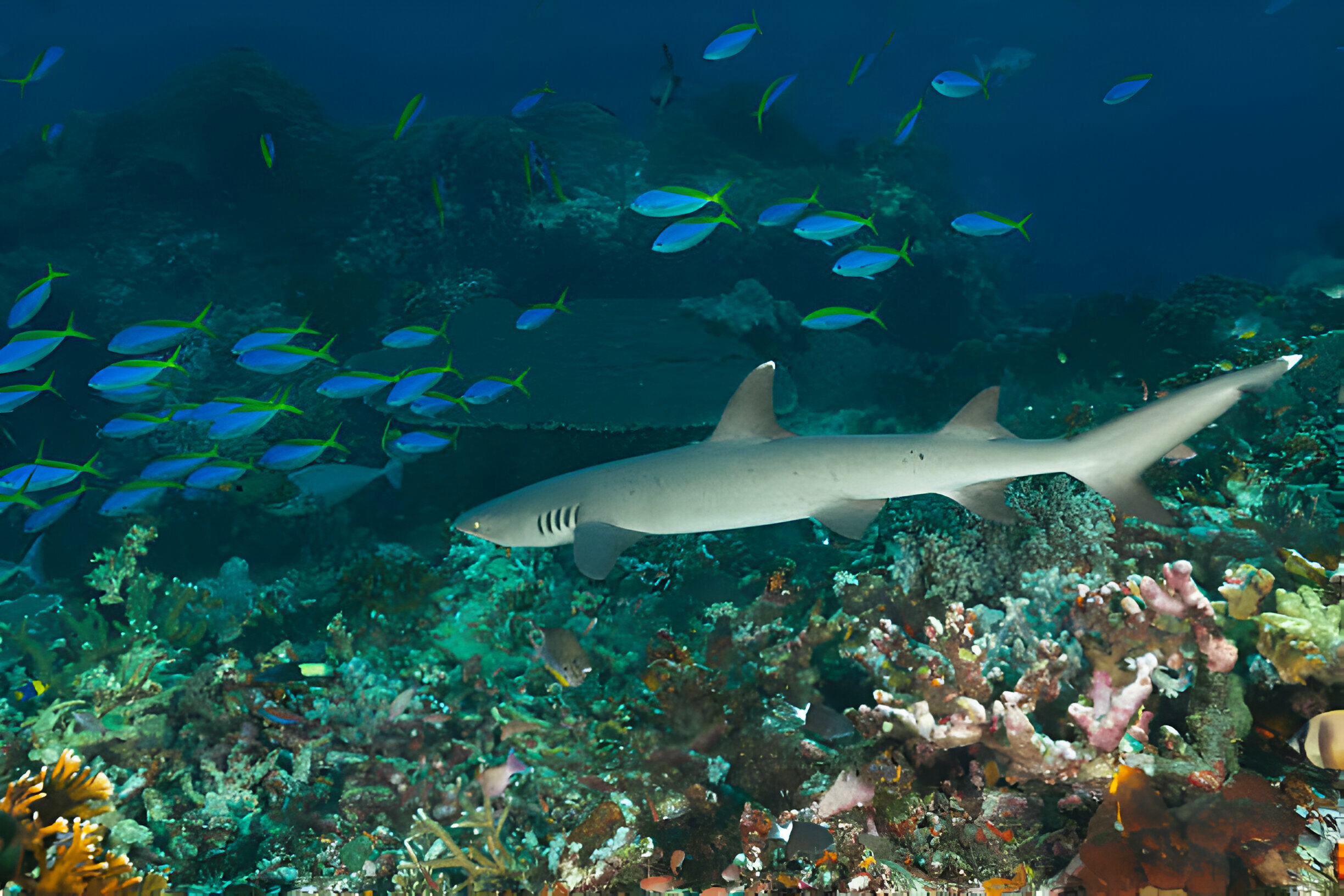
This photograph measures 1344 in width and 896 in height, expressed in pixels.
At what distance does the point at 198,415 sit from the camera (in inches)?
270

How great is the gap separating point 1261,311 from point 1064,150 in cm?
8944

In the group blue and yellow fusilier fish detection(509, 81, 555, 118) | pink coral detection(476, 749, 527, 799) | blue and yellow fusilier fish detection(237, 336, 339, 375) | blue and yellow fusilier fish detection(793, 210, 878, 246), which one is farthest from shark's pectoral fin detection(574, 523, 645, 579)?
blue and yellow fusilier fish detection(509, 81, 555, 118)

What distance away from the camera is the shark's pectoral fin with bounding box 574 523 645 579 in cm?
390

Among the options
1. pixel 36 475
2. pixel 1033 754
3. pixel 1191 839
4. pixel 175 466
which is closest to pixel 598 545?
pixel 1033 754

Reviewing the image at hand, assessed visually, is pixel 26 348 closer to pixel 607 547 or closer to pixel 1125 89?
pixel 607 547

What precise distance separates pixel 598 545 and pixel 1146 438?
319cm

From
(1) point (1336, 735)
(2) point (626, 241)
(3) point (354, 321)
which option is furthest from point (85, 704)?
(2) point (626, 241)

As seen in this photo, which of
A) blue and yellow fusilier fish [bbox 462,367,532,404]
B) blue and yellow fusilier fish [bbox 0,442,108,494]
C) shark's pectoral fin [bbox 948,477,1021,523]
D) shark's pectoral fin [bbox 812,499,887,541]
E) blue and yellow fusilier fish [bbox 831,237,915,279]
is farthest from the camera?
blue and yellow fusilier fish [bbox 831,237,915,279]

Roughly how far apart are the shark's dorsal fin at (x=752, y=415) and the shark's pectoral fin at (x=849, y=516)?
0.60 meters

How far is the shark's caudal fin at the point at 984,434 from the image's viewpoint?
3.52 metres

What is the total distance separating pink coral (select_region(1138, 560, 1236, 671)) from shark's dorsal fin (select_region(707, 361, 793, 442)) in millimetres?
2259

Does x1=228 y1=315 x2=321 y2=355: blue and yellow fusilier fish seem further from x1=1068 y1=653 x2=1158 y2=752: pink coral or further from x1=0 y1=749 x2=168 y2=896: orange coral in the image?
x1=1068 y1=653 x2=1158 y2=752: pink coral

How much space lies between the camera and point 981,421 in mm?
3553

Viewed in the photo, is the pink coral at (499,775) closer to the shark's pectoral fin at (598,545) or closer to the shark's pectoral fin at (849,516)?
the shark's pectoral fin at (598,545)
